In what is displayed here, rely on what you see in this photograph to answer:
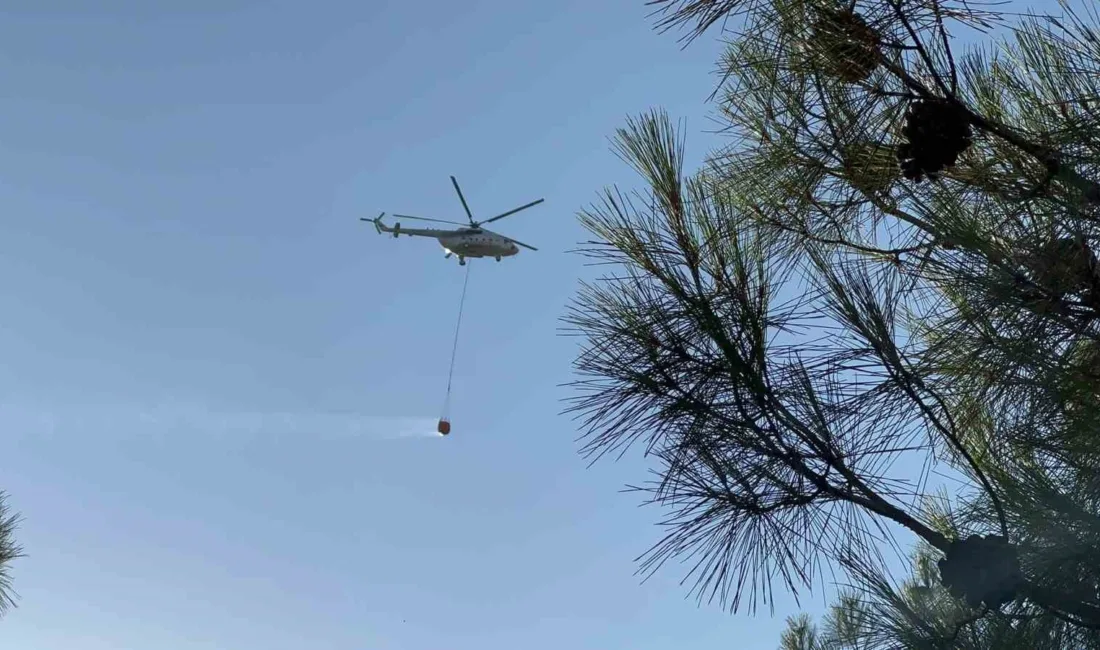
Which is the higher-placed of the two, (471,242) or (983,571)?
(471,242)

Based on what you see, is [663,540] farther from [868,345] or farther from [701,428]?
[868,345]

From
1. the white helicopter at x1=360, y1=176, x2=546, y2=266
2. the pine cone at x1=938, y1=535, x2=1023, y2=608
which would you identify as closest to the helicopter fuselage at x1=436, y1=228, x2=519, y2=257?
the white helicopter at x1=360, y1=176, x2=546, y2=266

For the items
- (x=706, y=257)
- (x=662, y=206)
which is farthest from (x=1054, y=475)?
(x=662, y=206)

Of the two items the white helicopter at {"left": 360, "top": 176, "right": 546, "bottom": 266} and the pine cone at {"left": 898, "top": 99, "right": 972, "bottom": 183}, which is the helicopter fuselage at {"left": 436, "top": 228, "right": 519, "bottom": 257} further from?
the pine cone at {"left": 898, "top": 99, "right": 972, "bottom": 183}

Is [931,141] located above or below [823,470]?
above

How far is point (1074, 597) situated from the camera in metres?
2.39

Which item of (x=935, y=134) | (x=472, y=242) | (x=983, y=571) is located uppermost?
(x=472, y=242)

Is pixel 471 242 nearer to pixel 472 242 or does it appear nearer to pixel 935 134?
pixel 472 242

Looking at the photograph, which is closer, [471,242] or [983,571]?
[983,571]

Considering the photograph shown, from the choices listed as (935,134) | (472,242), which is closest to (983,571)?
(935,134)

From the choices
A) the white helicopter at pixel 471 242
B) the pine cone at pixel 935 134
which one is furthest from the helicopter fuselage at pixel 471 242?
the pine cone at pixel 935 134

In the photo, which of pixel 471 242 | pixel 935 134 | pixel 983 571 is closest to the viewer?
pixel 983 571

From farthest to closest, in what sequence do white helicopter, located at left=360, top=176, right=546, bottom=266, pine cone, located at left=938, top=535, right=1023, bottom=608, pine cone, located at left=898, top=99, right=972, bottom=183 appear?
white helicopter, located at left=360, top=176, right=546, bottom=266
pine cone, located at left=898, top=99, right=972, bottom=183
pine cone, located at left=938, top=535, right=1023, bottom=608

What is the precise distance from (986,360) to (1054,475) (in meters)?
0.34
